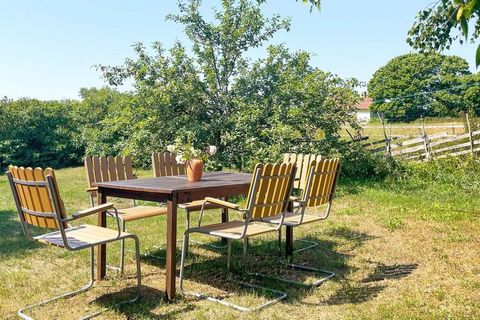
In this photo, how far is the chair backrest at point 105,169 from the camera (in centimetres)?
489

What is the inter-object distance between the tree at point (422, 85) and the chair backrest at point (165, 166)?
1940 inches

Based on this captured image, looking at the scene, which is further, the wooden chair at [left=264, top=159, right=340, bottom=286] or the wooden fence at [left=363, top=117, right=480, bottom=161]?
the wooden fence at [left=363, top=117, right=480, bottom=161]

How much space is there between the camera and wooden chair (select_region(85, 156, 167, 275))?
452 cm

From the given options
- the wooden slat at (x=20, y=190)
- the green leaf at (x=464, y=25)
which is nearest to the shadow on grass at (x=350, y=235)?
the wooden slat at (x=20, y=190)

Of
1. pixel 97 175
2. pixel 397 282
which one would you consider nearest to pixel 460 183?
pixel 397 282

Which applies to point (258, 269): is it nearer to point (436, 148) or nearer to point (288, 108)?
point (288, 108)

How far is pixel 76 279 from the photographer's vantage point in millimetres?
4016

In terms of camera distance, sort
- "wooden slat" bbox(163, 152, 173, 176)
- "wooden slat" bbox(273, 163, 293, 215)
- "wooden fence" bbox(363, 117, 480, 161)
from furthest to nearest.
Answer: "wooden fence" bbox(363, 117, 480, 161)
"wooden slat" bbox(163, 152, 173, 176)
"wooden slat" bbox(273, 163, 293, 215)

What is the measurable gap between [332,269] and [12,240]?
392 cm

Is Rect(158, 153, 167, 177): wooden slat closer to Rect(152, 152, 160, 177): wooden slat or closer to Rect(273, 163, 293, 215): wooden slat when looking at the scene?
Rect(152, 152, 160, 177): wooden slat

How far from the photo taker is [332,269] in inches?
173

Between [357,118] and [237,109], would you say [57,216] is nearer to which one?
[237,109]

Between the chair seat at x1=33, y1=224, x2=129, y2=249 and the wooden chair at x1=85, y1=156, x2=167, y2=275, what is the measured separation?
2.44 ft

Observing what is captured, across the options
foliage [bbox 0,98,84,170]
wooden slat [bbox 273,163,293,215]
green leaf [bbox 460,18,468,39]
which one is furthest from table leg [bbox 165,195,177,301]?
foliage [bbox 0,98,84,170]
